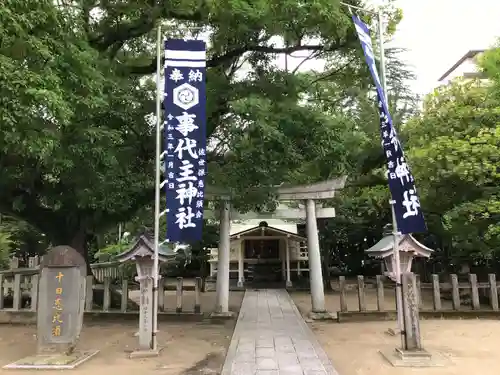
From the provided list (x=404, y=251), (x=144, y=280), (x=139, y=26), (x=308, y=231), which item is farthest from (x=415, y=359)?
(x=139, y=26)

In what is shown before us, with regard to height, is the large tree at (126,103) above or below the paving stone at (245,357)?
above

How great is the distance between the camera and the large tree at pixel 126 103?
628 centimetres

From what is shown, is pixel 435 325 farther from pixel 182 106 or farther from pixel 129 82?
pixel 129 82

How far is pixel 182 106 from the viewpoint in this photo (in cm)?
764

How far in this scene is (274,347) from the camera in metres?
7.84

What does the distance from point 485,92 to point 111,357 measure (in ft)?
39.5

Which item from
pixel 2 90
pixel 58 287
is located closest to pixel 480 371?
pixel 58 287

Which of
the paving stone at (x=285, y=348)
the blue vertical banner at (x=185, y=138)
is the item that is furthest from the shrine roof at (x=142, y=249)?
the paving stone at (x=285, y=348)

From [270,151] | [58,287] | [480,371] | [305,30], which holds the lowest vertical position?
[480,371]

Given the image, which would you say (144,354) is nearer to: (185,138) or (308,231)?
(185,138)

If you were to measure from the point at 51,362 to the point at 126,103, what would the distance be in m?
5.13

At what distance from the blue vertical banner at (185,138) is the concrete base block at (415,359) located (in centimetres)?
374

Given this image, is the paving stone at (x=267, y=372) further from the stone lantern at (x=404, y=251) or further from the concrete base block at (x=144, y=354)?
the stone lantern at (x=404, y=251)

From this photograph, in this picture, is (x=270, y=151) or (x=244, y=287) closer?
(x=270, y=151)
